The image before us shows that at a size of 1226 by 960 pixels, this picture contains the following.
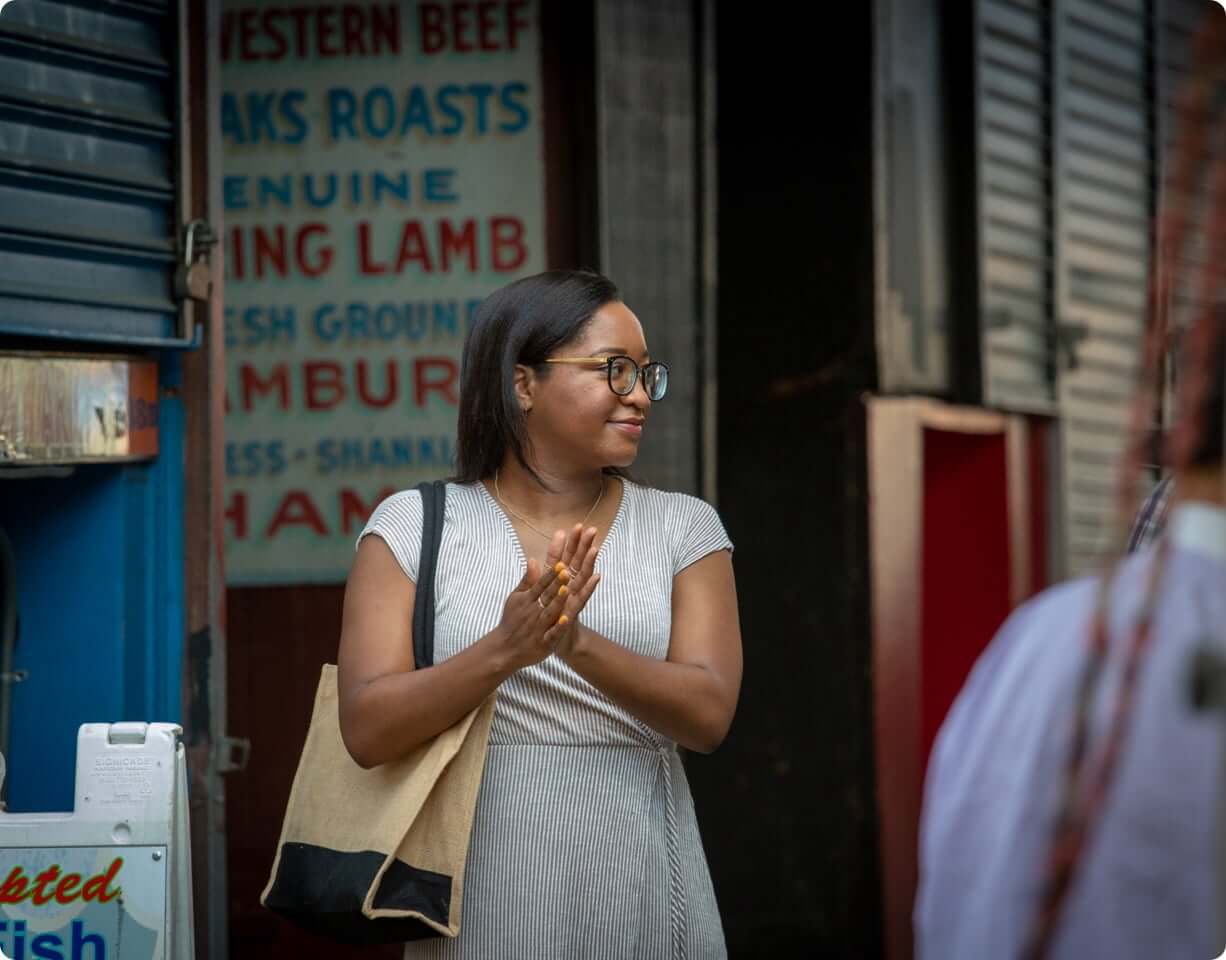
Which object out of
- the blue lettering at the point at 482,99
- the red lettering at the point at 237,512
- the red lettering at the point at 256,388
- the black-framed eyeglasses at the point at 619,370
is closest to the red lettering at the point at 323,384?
the red lettering at the point at 256,388

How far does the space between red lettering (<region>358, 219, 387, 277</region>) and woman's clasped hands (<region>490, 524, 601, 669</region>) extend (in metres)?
2.92

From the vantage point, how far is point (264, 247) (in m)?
5.38

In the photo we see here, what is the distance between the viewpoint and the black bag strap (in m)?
2.82

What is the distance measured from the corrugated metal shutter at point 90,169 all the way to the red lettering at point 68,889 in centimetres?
114

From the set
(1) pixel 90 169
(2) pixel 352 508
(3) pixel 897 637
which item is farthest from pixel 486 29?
(3) pixel 897 637

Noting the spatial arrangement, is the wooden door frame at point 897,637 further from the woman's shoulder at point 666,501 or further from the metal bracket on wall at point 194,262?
the woman's shoulder at point 666,501

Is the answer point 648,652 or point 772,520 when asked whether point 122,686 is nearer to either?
point 648,652

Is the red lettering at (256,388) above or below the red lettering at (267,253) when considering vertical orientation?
below

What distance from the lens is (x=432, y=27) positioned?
5410 mm

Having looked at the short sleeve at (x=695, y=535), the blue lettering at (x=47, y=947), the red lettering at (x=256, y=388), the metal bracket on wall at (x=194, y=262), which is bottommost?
the blue lettering at (x=47, y=947)

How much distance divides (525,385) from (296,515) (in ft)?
8.06

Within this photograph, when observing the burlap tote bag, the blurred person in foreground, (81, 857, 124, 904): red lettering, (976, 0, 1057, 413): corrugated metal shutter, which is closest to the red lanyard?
the blurred person in foreground

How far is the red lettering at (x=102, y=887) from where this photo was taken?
2.86m

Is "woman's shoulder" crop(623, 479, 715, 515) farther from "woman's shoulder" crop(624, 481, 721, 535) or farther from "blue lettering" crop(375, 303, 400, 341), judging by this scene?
"blue lettering" crop(375, 303, 400, 341)
